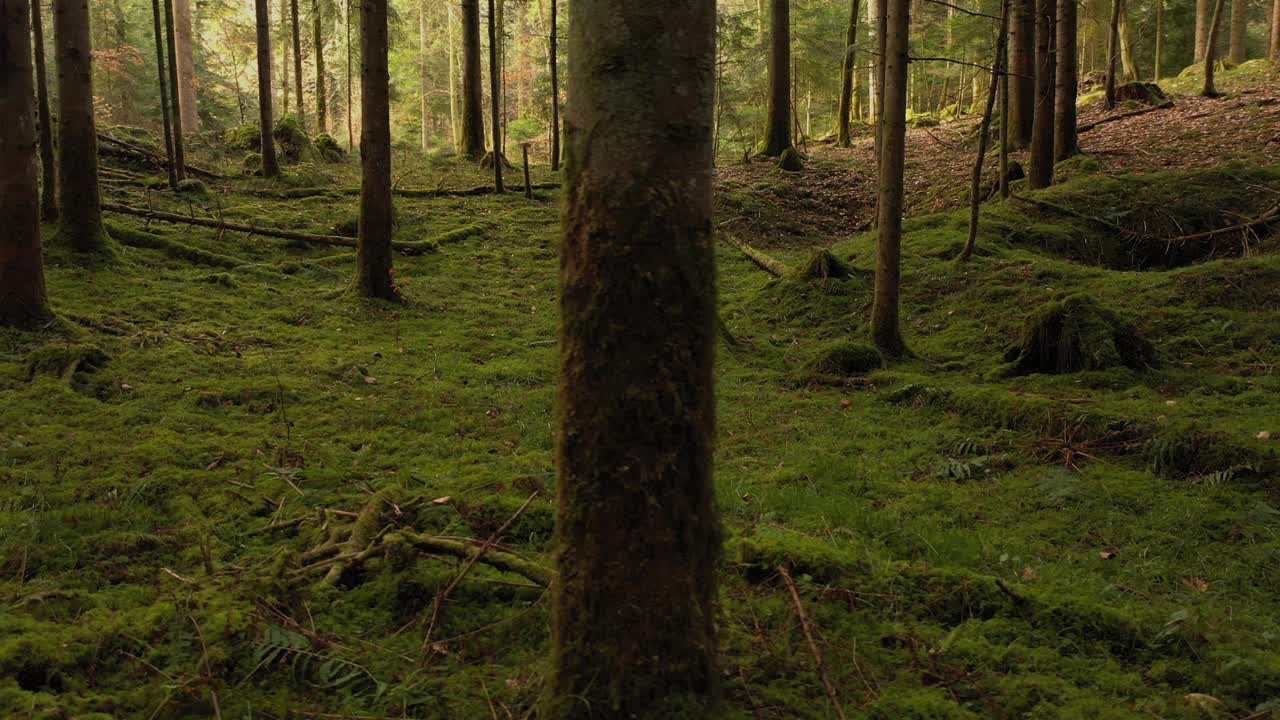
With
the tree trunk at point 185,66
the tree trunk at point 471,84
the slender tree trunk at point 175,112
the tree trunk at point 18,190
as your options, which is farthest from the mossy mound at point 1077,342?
the tree trunk at point 185,66

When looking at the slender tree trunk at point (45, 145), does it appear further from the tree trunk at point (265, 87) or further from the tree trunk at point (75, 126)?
the tree trunk at point (265, 87)

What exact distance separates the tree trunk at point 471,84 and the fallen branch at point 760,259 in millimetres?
9398

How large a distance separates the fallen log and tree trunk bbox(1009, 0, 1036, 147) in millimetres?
12100

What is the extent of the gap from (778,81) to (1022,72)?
6.77 meters

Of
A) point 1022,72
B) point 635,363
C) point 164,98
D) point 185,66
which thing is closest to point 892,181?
point 635,363

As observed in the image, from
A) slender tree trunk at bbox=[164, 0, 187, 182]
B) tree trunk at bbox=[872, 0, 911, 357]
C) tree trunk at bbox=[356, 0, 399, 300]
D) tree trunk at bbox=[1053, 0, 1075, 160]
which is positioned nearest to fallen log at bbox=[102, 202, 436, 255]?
slender tree trunk at bbox=[164, 0, 187, 182]

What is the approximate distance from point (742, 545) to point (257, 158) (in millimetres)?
18930

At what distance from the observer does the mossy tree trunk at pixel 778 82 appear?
20.8 metres

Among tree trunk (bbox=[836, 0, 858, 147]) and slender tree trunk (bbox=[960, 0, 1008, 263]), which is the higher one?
tree trunk (bbox=[836, 0, 858, 147])

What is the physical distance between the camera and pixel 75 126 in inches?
400

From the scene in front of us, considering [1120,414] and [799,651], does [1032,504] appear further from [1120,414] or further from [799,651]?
[799,651]

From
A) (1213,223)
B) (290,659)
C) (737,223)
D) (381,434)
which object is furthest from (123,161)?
(1213,223)

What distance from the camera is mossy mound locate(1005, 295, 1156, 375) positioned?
7598mm

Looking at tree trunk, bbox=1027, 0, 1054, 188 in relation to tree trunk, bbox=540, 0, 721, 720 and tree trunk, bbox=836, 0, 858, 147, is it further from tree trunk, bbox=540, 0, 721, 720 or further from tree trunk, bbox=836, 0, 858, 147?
tree trunk, bbox=540, 0, 721, 720
